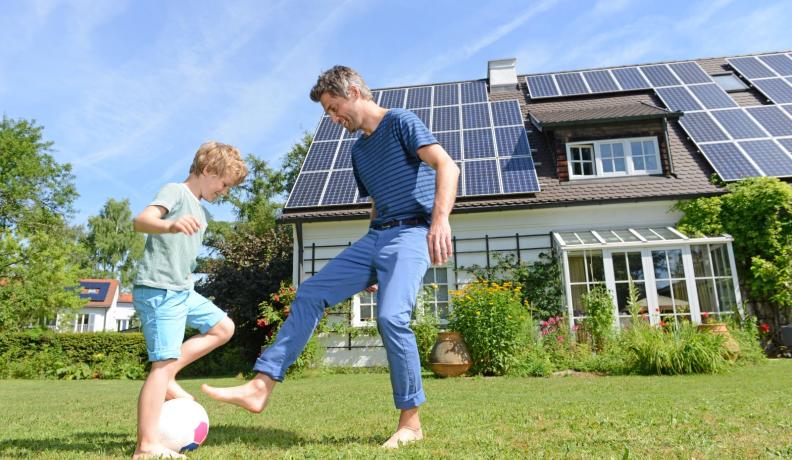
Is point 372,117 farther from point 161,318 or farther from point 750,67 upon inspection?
point 750,67

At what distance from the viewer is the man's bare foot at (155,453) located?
2287mm

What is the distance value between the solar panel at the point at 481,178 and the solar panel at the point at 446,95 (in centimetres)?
376

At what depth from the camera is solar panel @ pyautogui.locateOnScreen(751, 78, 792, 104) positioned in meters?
13.3

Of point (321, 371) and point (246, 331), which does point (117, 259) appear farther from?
point (321, 371)

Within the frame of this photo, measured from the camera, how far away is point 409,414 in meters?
2.61

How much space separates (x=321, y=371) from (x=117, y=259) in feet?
121

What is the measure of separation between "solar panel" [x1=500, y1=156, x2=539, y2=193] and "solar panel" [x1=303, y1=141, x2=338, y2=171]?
4377mm

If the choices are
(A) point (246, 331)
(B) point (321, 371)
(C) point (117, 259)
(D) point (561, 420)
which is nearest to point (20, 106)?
(C) point (117, 259)

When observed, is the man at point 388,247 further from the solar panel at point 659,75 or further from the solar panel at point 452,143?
the solar panel at point 659,75

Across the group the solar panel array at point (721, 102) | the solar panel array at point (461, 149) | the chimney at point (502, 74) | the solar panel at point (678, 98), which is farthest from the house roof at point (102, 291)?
the solar panel at point (678, 98)

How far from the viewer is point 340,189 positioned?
11.9 metres

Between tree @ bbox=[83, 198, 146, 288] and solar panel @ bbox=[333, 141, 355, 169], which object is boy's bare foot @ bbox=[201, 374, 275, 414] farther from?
tree @ bbox=[83, 198, 146, 288]

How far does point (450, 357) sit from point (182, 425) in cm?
574

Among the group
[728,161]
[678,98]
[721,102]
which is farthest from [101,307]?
[728,161]
